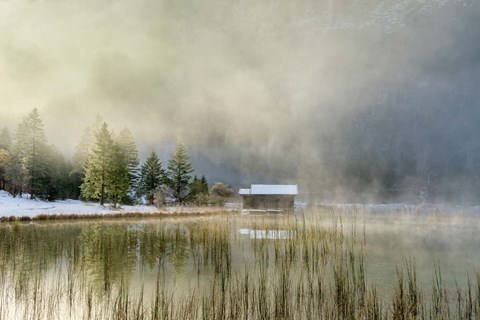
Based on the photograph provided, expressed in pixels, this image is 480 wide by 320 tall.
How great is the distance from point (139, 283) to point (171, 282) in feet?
3.10

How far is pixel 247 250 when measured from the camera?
720 inches

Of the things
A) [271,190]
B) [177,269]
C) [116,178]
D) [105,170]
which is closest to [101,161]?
[105,170]

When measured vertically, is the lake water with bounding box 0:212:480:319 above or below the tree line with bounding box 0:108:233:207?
below

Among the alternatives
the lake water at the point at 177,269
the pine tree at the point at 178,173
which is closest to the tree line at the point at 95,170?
the pine tree at the point at 178,173

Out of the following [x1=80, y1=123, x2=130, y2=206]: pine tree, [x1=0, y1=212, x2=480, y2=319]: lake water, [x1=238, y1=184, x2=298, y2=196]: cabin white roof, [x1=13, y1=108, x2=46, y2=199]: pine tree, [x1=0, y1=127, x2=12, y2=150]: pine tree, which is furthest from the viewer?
[x1=0, y1=127, x2=12, y2=150]: pine tree

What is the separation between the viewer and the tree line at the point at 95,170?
53.3 meters

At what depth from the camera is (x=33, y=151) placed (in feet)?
188

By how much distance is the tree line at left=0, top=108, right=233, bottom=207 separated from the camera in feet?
175

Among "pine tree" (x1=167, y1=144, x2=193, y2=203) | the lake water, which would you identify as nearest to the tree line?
"pine tree" (x1=167, y1=144, x2=193, y2=203)

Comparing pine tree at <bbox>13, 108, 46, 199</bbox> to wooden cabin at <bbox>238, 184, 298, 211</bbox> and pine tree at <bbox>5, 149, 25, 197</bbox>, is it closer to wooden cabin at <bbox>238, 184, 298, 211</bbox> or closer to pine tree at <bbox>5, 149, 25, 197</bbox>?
pine tree at <bbox>5, 149, 25, 197</bbox>

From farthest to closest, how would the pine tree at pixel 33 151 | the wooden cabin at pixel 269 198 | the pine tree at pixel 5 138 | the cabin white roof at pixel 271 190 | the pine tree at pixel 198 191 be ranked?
the pine tree at pixel 5 138 < the pine tree at pixel 198 191 < the cabin white roof at pixel 271 190 < the wooden cabin at pixel 269 198 < the pine tree at pixel 33 151

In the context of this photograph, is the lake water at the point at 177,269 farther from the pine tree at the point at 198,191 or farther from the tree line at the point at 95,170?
the pine tree at the point at 198,191

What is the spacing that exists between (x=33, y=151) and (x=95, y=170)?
36.6 feet

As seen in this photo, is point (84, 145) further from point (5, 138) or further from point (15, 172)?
point (5, 138)
